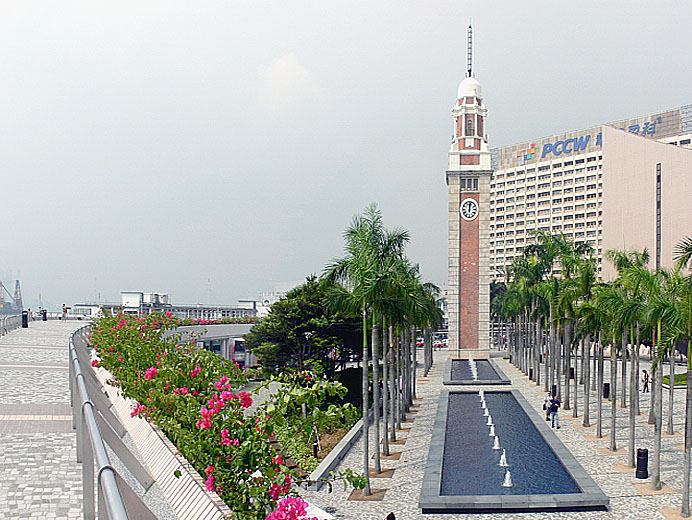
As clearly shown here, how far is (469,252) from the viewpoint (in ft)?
194

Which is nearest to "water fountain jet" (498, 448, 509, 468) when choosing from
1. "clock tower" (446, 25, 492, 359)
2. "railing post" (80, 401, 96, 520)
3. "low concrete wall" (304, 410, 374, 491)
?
"low concrete wall" (304, 410, 374, 491)

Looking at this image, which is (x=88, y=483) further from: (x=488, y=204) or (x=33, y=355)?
(x=488, y=204)

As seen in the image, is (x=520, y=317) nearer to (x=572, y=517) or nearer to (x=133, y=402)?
(x=572, y=517)

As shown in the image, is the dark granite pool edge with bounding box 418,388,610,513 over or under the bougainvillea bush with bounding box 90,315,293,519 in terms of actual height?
under

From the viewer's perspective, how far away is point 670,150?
59.3 metres

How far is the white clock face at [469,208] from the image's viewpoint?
58.9m

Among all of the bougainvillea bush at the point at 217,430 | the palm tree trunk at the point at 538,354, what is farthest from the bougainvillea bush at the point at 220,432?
the palm tree trunk at the point at 538,354

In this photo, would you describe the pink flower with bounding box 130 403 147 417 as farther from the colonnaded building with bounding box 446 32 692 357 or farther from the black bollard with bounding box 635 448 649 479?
the colonnaded building with bounding box 446 32 692 357

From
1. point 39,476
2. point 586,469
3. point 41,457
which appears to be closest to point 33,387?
point 41,457

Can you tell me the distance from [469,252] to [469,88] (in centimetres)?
1441

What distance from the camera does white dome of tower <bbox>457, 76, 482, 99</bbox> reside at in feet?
202

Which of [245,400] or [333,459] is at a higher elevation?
[245,400]

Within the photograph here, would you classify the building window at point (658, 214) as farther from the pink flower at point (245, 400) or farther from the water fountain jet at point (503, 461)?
the pink flower at point (245, 400)

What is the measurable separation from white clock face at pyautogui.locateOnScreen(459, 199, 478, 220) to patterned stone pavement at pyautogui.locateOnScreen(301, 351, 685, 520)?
107 ft
